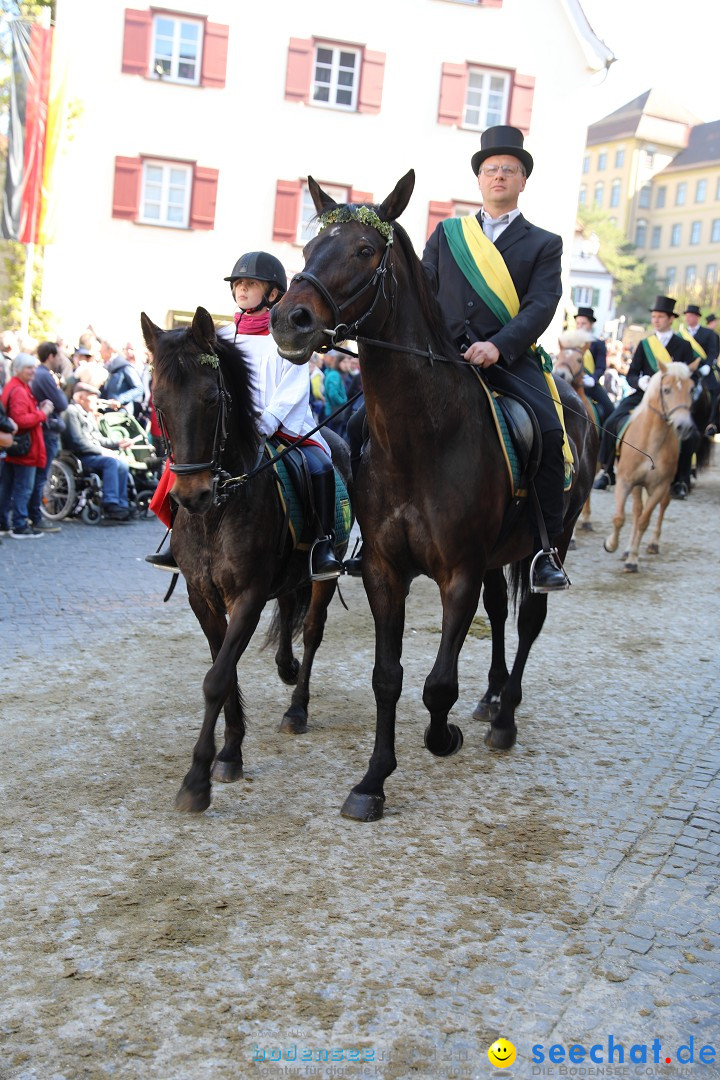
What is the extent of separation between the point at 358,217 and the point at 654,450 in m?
9.21

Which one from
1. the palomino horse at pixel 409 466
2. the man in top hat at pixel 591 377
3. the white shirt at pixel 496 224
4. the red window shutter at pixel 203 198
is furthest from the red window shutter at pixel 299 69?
the palomino horse at pixel 409 466

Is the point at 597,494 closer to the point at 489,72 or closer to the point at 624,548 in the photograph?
the point at 624,548

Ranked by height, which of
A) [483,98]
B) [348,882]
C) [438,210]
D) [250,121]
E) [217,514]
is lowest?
[348,882]

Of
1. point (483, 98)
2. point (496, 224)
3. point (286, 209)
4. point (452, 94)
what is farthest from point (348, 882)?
point (483, 98)

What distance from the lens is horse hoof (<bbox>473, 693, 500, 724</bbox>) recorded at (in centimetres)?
682

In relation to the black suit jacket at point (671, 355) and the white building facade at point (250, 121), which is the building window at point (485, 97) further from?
the black suit jacket at point (671, 355)

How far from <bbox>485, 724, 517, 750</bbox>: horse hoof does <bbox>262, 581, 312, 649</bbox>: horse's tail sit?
4.35 ft

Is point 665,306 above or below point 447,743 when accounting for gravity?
above

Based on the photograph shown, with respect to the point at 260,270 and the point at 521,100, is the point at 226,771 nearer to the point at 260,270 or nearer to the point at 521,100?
the point at 260,270

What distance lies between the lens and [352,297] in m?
4.52

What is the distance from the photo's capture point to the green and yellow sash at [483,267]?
18.5ft

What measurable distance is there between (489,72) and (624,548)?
62.8 feet

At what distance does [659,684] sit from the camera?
310 inches

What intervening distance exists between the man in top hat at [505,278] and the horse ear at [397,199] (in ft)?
3.57
